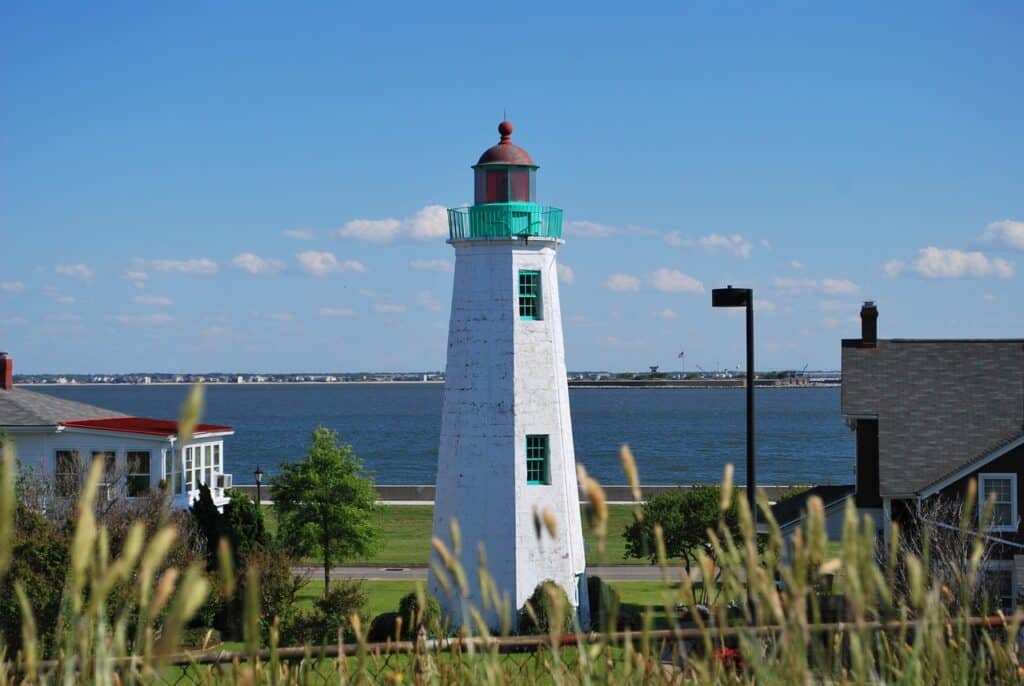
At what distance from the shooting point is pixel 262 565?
77.7ft

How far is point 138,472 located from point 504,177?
1488 centimetres

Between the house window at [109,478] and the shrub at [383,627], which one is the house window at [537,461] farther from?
the house window at [109,478]

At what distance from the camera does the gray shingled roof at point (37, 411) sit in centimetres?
3447

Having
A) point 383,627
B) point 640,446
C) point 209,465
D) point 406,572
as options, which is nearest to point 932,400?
point 383,627

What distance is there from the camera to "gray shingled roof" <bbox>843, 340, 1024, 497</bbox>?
967 inches

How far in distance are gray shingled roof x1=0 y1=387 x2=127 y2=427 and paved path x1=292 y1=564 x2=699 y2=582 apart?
7741 millimetres

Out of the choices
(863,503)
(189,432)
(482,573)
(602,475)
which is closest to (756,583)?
(482,573)

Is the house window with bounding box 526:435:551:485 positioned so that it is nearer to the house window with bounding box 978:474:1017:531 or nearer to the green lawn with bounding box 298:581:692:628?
the green lawn with bounding box 298:581:692:628

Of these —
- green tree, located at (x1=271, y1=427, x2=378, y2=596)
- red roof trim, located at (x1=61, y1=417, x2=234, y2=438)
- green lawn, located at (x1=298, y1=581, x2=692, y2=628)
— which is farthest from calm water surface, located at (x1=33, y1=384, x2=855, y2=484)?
red roof trim, located at (x1=61, y1=417, x2=234, y2=438)

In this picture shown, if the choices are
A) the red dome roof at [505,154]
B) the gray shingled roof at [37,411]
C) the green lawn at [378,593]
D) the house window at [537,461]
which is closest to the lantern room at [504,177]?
the red dome roof at [505,154]

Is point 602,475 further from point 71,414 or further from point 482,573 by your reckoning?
point 482,573

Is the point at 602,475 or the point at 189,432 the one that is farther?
Result: the point at 602,475

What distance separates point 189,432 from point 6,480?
12.8 inches

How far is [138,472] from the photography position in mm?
33906
